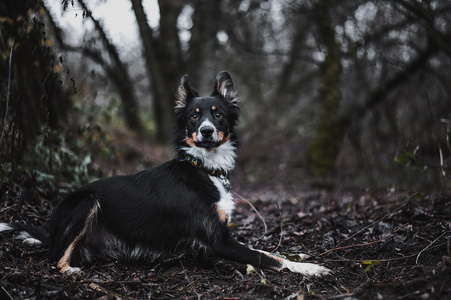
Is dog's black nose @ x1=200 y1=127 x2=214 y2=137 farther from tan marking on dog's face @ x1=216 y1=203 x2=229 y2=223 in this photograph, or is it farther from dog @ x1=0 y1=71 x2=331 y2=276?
tan marking on dog's face @ x1=216 y1=203 x2=229 y2=223

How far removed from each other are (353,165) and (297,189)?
187 centimetres

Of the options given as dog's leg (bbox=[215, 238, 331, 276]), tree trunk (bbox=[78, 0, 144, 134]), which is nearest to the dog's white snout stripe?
dog's leg (bbox=[215, 238, 331, 276])

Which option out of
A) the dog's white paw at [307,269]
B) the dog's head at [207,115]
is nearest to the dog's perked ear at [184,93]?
the dog's head at [207,115]

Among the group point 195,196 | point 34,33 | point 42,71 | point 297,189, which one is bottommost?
point 297,189

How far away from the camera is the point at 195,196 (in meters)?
3.87

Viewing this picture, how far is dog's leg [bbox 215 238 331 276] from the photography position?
11.5 ft

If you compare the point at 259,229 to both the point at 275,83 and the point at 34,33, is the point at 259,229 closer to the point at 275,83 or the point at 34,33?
the point at 34,33

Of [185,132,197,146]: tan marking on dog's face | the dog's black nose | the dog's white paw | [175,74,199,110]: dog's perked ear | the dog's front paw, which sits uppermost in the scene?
[175,74,199,110]: dog's perked ear

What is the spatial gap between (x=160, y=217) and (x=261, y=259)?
1.14 meters

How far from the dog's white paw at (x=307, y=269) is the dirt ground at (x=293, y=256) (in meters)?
0.05

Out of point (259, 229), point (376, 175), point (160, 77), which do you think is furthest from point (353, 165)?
point (160, 77)

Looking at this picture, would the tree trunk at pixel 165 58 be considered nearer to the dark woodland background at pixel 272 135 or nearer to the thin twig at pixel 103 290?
the dark woodland background at pixel 272 135

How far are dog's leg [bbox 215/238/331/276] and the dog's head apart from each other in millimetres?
1114

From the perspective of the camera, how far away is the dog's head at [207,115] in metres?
4.06
